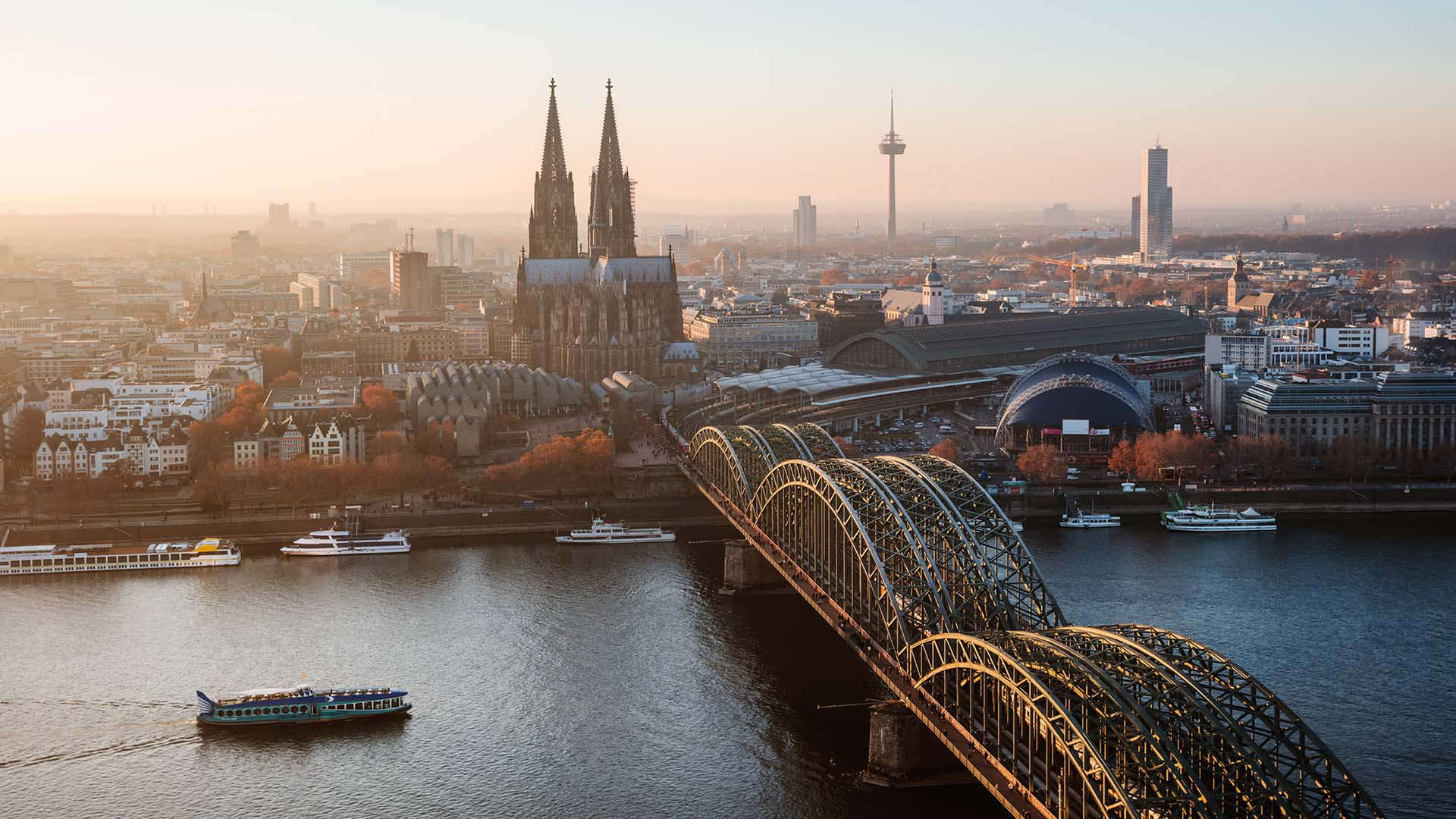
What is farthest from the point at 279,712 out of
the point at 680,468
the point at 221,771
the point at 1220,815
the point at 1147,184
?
the point at 1147,184

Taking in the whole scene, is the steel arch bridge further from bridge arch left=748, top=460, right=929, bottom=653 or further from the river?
the river

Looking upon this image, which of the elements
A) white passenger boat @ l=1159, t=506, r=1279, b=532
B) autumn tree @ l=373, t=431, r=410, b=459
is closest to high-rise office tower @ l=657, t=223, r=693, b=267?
autumn tree @ l=373, t=431, r=410, b=459

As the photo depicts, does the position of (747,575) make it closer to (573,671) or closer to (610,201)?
(573,671)

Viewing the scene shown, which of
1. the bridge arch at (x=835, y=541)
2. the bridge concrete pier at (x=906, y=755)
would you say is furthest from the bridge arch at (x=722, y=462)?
the bridge concrete pier at (x=906, y=755)

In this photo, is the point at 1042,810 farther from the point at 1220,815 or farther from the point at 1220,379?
the point at 1220,379

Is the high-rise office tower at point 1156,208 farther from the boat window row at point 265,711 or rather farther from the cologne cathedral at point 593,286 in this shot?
the boat window row at point 265,711

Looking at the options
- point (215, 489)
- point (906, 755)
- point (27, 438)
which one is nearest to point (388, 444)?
point (215, 489)

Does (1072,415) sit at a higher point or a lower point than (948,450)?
higher
